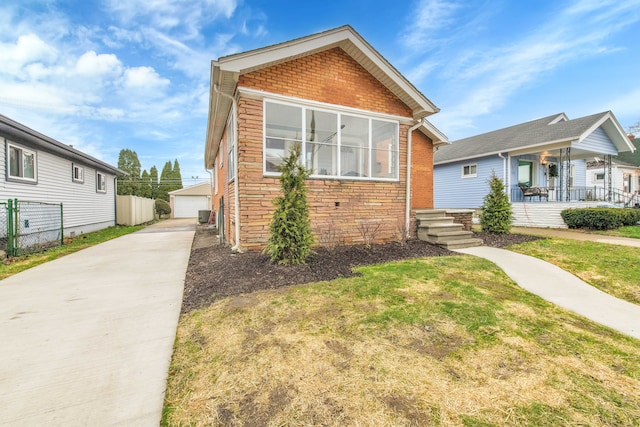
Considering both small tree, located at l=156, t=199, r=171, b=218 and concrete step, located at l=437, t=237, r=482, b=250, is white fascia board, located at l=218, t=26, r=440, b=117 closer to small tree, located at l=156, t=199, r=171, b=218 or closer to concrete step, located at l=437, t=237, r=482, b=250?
concrete step, located at l=437, t=237, r=482, b=250

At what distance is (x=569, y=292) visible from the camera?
162 inches

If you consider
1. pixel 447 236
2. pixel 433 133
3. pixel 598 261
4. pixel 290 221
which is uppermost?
pixel 433 133

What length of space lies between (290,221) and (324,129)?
345cm

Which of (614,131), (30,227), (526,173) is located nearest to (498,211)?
(526,173)

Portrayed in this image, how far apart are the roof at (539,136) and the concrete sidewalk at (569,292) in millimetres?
9550

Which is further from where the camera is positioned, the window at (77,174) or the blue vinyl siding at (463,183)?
the blue vinyl siding at (463,183)

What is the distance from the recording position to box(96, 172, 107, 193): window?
14.4 metres

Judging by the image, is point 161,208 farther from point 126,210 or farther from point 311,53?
point 311,53

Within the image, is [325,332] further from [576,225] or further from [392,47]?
[392,47]

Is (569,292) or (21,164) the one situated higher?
(21,164)

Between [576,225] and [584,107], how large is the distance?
20.3 m

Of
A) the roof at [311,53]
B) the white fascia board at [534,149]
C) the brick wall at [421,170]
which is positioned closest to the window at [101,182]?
the roof at [311,53]

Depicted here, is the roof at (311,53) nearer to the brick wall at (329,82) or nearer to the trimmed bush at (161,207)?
the brick wall at (329,82)

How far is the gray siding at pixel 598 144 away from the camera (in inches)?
501
